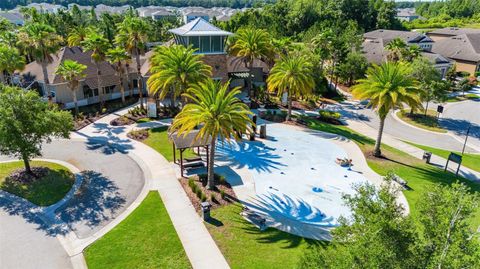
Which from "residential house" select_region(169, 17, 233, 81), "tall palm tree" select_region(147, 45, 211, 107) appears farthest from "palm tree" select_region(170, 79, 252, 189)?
"residential house" select_region(169, 17, 233, 81)

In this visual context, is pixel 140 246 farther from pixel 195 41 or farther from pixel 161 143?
pixel 195 41

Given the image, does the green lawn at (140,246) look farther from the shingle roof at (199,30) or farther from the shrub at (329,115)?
the shingle roof at (199,30)

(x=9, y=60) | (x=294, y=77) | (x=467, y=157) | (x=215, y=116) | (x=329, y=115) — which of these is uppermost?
(x=9, y=60)

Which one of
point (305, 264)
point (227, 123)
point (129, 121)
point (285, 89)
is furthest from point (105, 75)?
point (305, 264)

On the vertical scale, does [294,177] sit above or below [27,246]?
above

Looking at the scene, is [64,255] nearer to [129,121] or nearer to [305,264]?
[305,264]

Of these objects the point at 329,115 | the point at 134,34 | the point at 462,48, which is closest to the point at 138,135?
the point at 134,34

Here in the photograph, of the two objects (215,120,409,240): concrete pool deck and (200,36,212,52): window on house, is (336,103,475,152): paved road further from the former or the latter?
(200,36,212,52): window on house
